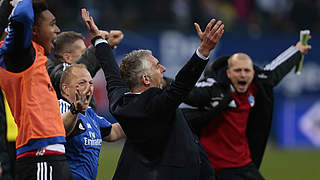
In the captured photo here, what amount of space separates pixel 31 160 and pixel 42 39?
0.98 m

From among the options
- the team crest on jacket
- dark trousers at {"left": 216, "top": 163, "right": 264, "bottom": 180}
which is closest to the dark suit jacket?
dark trousers at {"left": 216, "top": 163, "right": 264, "bottom": 180}

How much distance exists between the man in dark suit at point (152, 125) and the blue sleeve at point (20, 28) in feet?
2.49

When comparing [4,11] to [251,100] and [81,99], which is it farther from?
[251,100]

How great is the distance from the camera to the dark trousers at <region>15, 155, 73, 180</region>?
491cm

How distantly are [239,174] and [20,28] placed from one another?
356 centimetres

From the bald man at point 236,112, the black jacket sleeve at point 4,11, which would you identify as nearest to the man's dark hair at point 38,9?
the black jacket sleeve at point 4,11

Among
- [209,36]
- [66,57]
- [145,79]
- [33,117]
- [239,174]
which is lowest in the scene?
[239,174]

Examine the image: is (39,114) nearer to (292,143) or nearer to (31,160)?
(31,160)

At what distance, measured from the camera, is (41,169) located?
4.91m

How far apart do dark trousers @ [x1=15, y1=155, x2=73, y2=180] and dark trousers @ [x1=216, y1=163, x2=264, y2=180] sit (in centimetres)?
285

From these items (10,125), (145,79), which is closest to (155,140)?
(145,79)

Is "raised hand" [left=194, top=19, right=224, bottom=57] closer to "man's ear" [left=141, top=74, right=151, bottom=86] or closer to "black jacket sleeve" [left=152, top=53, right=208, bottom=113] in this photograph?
"black jacket sleeve" [left=152, top=53, right=208, bottom=113]

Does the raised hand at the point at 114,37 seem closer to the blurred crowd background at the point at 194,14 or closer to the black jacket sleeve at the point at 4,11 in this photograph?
the black jacket sleeve at the point at 4,11

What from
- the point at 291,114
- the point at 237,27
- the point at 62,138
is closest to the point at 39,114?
the point at 62,138
